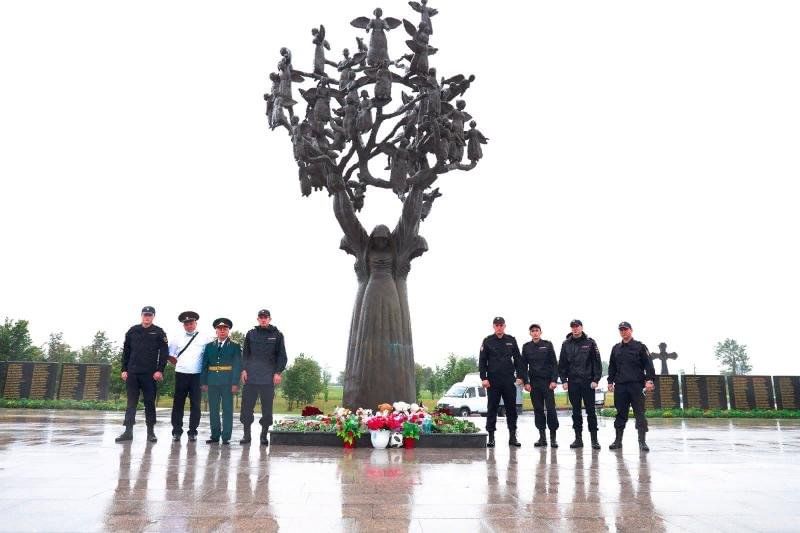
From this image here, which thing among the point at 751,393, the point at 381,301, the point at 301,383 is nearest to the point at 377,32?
the point at 381,301

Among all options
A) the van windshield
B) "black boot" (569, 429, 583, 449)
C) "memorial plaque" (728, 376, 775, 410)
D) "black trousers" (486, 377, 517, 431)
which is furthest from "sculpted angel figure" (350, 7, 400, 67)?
the van windshield

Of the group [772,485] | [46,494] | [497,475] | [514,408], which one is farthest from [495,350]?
[46,494]

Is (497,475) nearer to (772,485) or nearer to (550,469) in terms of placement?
(550,469)

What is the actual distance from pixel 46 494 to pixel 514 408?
6.45m

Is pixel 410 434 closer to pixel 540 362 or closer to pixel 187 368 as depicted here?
pixel 540 362

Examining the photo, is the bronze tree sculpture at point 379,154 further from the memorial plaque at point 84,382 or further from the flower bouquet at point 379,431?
the memorial plaque at point 84,382

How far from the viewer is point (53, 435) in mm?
9383

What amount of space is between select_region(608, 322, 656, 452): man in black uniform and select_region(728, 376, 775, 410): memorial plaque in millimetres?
14591

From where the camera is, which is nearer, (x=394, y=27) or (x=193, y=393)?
(x=193, y=393)

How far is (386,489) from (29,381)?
19.9 meters

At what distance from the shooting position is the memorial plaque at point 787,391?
20.2 metres

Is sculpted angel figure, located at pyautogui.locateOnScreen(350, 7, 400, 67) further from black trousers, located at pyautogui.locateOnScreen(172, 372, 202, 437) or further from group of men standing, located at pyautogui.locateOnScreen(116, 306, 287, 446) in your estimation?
black trousers, located at pyautogui.locateOnScreen(172, 372, 202, 437)

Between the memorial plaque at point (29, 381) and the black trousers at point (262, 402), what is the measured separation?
1504 centimetres

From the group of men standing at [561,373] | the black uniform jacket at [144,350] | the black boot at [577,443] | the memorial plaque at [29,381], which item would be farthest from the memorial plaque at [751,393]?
the memorial plaque at [29,381]
